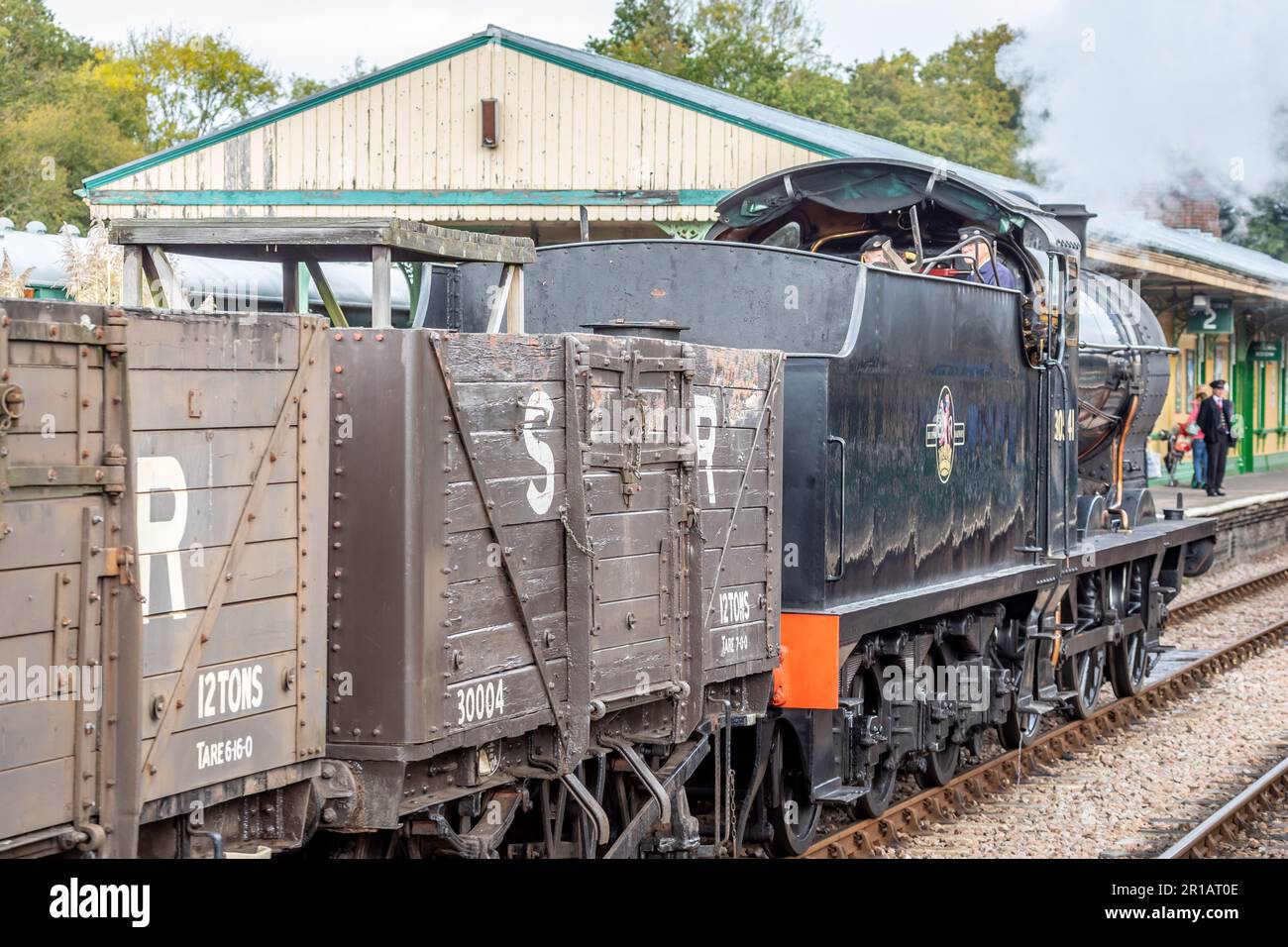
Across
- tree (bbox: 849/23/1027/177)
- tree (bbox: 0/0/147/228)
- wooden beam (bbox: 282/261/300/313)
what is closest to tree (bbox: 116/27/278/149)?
tree (bbox: 0/0/147/228)

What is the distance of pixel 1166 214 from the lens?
3162 centimetres

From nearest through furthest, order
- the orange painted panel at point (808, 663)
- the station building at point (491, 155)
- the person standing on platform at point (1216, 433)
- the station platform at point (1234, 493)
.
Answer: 1. the orange painted panel at point (808, 663)
2. the station building at point (491, 155)
3. the station platform at point (1234, 493)
4. the person standing on platform at point (1216, 433)

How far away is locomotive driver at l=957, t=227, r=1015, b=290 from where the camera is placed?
9.37 metres

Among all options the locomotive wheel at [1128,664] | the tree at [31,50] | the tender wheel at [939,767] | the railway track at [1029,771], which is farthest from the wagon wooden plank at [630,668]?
the tree at [31,50]

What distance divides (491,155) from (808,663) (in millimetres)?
14620

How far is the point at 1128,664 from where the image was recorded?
41.9ft

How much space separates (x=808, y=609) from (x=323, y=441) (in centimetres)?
327

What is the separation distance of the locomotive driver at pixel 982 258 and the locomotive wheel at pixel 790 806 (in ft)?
10.0

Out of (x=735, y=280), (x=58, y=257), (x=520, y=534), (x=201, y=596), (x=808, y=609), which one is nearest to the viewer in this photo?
(x=201, y=596)

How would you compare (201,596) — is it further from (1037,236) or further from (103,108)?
(103,108)

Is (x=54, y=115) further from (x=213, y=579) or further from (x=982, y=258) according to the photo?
(x=213, y=579)

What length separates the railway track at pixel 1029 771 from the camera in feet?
27.4

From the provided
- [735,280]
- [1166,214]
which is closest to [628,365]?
[735,280]

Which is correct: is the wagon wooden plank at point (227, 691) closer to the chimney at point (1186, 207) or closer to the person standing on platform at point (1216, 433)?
the chimney at point (1186, 207)
